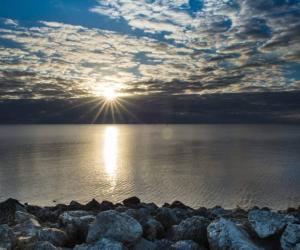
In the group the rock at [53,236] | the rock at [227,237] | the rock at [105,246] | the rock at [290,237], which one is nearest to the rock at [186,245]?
the rock at [227,237]

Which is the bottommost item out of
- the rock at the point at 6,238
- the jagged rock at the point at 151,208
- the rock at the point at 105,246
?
the jagged rock at the point at 151,208

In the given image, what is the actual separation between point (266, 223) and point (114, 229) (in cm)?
461

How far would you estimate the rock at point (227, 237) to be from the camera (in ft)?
30.5

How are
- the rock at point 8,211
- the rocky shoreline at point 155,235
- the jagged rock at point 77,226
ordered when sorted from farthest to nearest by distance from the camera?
the rock at point 8,211, the jagged rock at point 77,226, the rocky shoreline at point 155,235

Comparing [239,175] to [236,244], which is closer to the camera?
[236,244]

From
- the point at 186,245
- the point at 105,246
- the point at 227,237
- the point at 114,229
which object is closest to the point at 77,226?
the point at 114,229

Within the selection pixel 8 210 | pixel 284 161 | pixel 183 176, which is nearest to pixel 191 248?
pixel 8 210

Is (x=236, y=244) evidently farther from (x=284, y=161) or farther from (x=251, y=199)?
(x=284, y=161)

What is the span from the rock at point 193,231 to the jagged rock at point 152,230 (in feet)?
2.39

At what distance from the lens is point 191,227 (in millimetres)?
11211

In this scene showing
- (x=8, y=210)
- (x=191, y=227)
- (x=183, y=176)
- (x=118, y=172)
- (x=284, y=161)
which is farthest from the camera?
(x=284, y=161)

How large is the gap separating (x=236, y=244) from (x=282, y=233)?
1.74 metres

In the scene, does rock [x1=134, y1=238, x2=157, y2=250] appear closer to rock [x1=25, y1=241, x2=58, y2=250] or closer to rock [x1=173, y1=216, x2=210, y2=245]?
rock [x1=173, y1=216, x2=210, y2=245]

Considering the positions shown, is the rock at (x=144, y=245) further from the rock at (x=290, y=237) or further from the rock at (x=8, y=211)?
A: the rock at (x=8, y=211)
